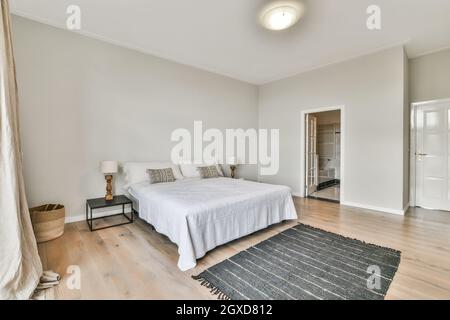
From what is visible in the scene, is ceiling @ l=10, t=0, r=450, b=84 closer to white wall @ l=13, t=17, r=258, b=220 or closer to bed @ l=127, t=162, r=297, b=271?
white wall @ l=13, t=17, r=258, b=220

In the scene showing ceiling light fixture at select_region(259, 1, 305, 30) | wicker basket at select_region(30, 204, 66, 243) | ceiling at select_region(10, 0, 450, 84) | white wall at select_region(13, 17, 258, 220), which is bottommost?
wicker basket at select_region(30, 204, 66, 243)

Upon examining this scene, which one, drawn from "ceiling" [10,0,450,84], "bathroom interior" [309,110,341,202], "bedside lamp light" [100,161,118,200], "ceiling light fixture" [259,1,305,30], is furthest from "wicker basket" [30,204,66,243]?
"bathroom interior" [309,110,341,202]

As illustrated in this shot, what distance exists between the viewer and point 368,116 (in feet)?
12.6

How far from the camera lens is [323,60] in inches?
161

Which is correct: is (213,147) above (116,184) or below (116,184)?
above

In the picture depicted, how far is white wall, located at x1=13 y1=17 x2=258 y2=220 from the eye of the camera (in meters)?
2.76

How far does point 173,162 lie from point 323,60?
3542 millimetres

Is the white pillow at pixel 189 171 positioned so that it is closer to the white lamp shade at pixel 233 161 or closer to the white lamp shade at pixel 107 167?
the white lamp shade at pixel 233 161

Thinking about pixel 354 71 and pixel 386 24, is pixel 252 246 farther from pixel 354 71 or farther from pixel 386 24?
pixel 354 71

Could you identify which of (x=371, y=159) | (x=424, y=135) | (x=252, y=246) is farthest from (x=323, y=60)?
(x=252, y=246)

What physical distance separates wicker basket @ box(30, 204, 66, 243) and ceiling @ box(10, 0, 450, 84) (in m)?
2.49

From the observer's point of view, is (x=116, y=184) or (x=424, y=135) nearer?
(x=116, y=184)

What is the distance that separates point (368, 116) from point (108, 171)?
176 inches

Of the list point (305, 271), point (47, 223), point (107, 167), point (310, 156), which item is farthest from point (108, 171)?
point (310, 156)
